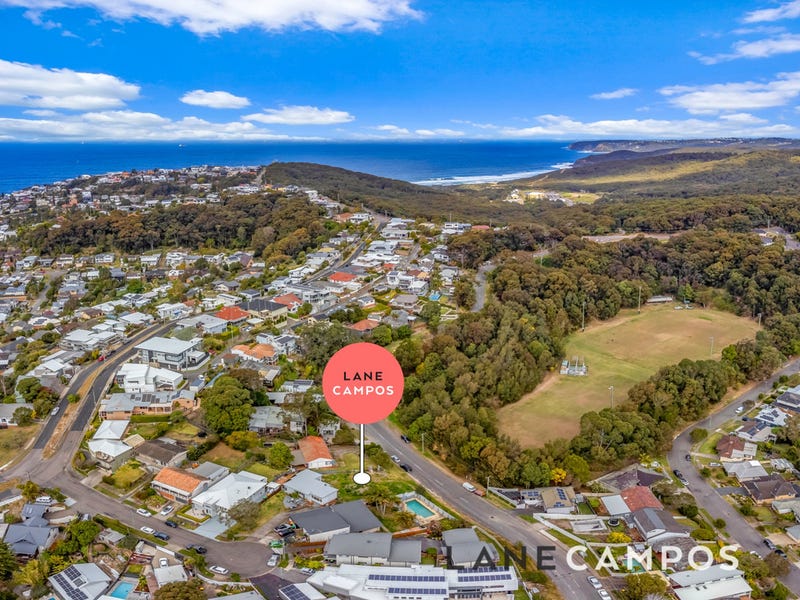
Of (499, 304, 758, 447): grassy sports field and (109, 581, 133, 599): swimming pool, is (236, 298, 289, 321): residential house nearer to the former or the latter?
(499, 304, 758, 447): grassy sports field

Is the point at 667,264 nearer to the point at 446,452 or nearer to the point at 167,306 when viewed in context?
the point at 446,452

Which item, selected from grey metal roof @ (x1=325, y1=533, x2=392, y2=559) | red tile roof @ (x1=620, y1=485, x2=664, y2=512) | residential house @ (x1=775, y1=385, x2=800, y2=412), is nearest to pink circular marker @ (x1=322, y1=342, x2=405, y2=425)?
grey metal roof @ (x1=325, y1=533, x2=392, y2=559)

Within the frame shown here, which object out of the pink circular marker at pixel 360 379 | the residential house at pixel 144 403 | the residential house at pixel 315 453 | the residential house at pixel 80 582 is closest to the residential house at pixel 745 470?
the residential house at pixel 315 453

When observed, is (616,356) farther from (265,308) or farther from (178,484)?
(178,484)

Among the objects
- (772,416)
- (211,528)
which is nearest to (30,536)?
(211,528)

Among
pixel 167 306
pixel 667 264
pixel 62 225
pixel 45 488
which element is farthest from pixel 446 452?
pixel 62 225
